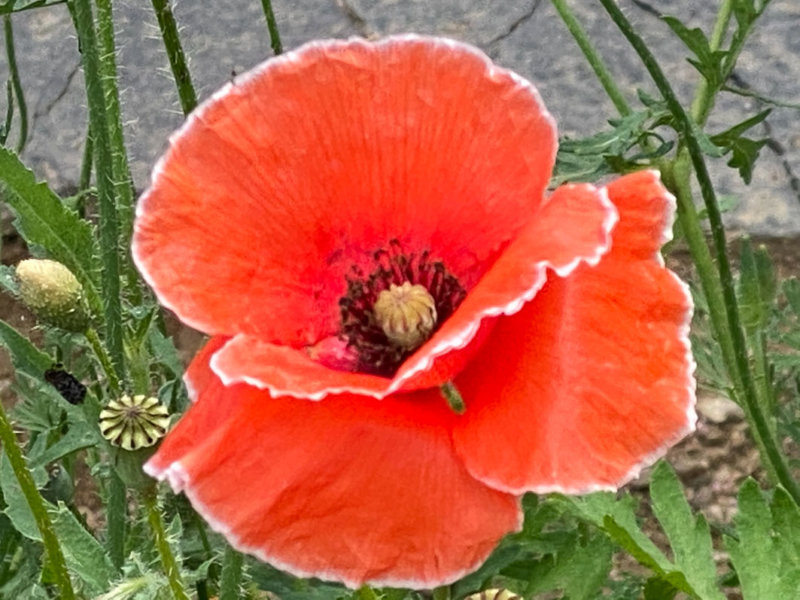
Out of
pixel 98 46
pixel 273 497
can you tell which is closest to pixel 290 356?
pixel 273 497

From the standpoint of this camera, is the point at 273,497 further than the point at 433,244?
No

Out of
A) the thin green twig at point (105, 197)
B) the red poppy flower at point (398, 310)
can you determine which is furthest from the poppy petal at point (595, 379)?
the thin green twig at point (105, 197)

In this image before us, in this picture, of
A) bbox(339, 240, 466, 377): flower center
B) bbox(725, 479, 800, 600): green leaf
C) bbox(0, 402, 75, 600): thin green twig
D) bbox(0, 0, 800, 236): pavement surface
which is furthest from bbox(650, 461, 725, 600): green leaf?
bbox(0, 0, 800, 236): pavement surface

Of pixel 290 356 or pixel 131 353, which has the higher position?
pixel 290 356

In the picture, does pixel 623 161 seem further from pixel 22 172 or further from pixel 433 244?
pixel 22 172

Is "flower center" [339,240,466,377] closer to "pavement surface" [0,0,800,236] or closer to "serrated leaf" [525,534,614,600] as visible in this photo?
"serrated leaf" [525,534,614,600]

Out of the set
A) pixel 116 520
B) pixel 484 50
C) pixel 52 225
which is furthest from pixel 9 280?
pixel 484 50
